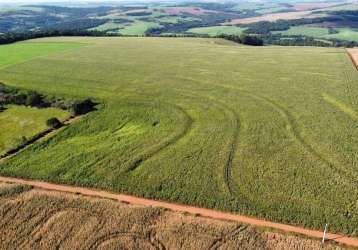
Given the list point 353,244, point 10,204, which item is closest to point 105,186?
point 10,204

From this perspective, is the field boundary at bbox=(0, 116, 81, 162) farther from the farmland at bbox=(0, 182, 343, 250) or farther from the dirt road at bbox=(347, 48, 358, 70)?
the dirt road at bbox=(347, 48, 358, 70)

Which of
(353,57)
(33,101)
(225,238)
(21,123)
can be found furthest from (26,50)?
(225,238)

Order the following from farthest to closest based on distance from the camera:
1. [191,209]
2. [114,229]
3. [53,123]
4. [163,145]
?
[53,123] < [163,145] < [191,209] < [114,229]

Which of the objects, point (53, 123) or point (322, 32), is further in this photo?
point (322, 32)

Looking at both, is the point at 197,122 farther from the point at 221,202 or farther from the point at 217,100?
the point at 221,202

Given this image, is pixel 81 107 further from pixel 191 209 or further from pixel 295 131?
pixel 191 209

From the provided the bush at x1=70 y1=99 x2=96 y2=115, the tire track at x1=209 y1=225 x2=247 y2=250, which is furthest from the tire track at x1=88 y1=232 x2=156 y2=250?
the bush at x1=70 y1=99 x2=96 y2=115

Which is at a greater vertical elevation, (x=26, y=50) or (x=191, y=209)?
(x=191, y=209)
